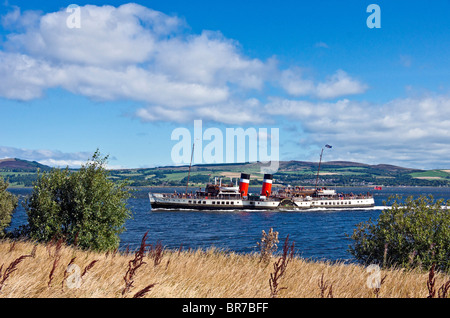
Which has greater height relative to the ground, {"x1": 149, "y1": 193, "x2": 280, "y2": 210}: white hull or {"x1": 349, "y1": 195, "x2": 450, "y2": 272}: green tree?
{"x1": 349, "y1": 195, "x2": 450, "y2": 272}: green tree

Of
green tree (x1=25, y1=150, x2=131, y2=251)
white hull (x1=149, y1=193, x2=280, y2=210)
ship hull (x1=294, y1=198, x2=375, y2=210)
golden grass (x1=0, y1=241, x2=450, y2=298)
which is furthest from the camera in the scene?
ship hull (x1=294, y1=198, x2=375, y2=210)

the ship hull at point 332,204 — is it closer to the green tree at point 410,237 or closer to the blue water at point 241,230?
the blue water at point 241,230

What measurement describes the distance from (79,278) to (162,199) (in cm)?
9629

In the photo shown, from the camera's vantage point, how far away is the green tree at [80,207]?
25734mm

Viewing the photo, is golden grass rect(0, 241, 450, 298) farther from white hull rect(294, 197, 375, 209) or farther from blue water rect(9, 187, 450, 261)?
white hull rect(294, 197, 375, 209)

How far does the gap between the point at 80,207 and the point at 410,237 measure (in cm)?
2067

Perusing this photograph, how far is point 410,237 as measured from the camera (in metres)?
19.7

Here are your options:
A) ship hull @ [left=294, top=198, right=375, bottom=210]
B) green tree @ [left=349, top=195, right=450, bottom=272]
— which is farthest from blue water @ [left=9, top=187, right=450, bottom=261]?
green tree @ [left=349, top=195, right=450, bottom=272]

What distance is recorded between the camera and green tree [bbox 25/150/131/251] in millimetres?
25734

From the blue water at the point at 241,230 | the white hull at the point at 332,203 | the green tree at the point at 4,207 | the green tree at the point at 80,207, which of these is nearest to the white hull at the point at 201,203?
the blue water at the point at 241,230

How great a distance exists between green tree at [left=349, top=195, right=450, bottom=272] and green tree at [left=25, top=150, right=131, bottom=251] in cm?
1640

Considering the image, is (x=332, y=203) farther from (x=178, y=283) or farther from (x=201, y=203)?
(x=178, y=283)

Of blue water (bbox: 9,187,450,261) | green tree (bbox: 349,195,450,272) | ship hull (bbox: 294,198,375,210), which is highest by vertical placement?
green tree (bbox: 349,195,450,272)
